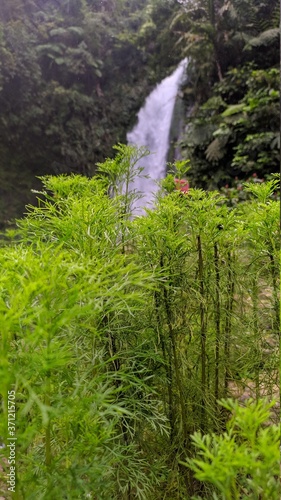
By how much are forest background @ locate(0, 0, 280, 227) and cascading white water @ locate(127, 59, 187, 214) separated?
12.6 inches

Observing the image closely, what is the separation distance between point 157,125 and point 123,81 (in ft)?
5.54

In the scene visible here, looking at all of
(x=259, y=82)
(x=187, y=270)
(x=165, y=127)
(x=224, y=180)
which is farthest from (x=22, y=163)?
(x=187, y=270)

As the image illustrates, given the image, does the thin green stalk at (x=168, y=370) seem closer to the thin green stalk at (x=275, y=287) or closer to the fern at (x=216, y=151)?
the thin green stalk at (x=275, y=287)

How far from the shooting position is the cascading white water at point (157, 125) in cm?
593

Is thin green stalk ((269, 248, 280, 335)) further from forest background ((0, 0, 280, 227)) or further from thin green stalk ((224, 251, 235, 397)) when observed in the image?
forest background ((0, 0, 280, 227))

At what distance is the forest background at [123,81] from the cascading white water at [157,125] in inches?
12.6

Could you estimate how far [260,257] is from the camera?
81cm

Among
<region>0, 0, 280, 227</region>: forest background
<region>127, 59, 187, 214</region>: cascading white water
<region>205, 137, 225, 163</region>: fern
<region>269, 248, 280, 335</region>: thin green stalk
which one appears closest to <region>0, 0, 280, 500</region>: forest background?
<region>269, 248, 280, 335</region>: thin green stalk

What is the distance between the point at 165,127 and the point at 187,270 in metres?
5.98

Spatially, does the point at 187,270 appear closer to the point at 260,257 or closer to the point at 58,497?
the point at 260,257

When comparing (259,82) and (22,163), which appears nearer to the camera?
(259,82)

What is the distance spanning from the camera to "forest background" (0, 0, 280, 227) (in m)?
4.83

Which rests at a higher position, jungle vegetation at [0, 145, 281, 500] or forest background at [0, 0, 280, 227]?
forest background at [0, 0, 280, 227]

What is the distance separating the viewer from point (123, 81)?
24.5 ft
